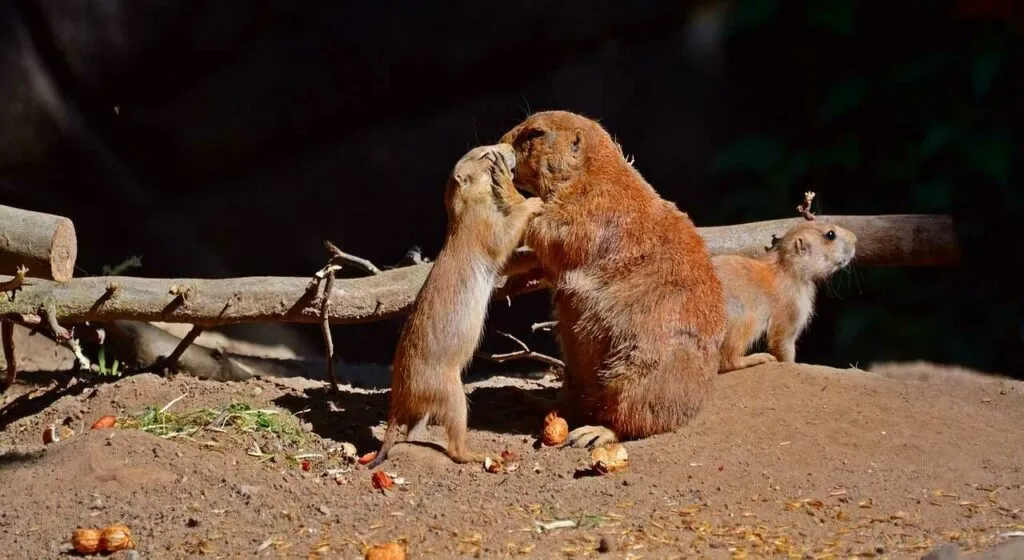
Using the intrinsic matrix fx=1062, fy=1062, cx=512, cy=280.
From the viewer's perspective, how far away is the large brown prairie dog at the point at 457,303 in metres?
6.04

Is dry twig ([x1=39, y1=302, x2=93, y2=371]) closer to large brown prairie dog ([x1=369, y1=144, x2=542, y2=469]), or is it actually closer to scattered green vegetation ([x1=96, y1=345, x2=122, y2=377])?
scattered green vegetation ([x1=96, y1=345, x2=122, y2=377])

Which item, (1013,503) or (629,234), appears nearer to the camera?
(1013,503)

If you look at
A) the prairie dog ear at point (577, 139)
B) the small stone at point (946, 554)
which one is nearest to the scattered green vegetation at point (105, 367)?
the prairie dog ear at point (577, 139)

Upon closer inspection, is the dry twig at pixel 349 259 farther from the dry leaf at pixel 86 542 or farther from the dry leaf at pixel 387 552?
the dry leaf at pixel 387 552

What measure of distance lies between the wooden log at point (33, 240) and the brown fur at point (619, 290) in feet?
8.99

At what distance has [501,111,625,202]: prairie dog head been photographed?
21.9 feet

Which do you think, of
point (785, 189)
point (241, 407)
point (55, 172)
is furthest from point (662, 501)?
point (55, 172)

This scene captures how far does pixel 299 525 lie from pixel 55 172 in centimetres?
670

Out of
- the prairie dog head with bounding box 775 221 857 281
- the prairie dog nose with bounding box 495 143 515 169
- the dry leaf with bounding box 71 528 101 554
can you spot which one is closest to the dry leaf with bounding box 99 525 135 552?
the dry leaf with bounding box 71 528 101 554

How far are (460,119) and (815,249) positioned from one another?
424cm

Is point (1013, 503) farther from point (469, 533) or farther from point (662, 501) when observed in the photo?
point (469, 533)

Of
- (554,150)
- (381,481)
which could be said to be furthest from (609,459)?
(554,150)

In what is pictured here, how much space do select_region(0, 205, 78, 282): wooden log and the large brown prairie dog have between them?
2.06m

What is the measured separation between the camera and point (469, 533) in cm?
486
